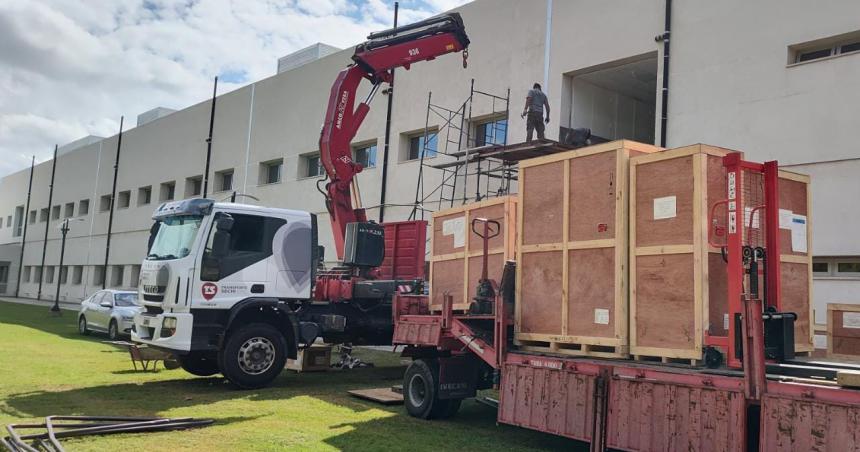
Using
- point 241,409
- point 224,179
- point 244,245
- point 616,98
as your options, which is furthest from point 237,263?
point 224,179

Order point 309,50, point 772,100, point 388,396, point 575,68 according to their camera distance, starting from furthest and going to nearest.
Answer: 1. point 309,50
2. point 575,68
3. point 772,100
4. point 388,396

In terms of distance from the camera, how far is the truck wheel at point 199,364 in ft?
38.5

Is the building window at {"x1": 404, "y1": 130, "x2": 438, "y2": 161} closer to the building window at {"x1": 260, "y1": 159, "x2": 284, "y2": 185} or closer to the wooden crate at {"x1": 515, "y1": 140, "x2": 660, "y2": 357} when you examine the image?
the building window at {"x1": 260, "y1": 159, "x2": 284, "y2": 185}

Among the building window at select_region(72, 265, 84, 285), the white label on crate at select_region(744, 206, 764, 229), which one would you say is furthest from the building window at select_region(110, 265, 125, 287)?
the white label on crate at select_region(744, 206, 764, 229)

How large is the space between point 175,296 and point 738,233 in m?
8.15

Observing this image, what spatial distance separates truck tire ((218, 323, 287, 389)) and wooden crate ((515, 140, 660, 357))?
16.1ft

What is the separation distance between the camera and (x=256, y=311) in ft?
36.9

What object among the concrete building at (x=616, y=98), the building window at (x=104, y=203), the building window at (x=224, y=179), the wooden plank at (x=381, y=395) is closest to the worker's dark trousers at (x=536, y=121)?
the concrete building at (x=616, y=98)

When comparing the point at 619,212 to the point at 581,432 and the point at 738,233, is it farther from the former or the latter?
the point at 581,432

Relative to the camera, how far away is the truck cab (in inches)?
415

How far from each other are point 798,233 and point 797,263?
0.96ft

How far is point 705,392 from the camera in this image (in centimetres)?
551

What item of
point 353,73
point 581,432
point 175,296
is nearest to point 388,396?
point 175,296

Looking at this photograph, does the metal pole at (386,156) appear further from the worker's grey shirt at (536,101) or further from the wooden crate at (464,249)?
the wooden crate at (464,249)
